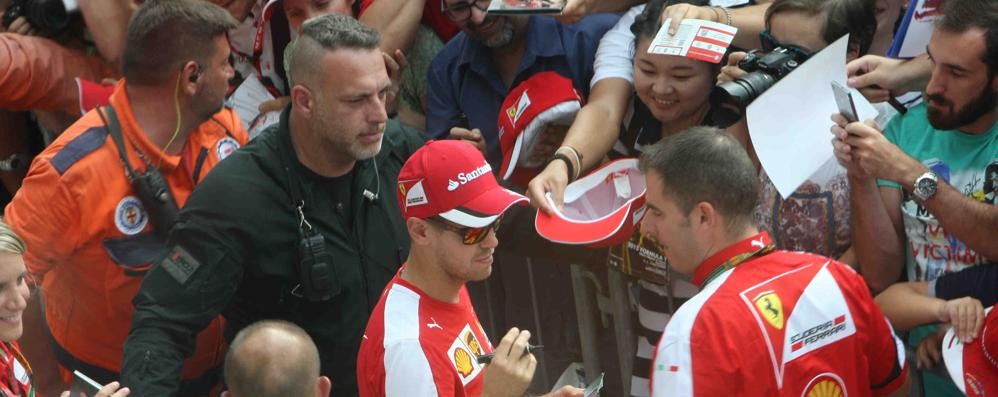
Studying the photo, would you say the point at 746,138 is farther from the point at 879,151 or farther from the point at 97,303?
the point at 97,303

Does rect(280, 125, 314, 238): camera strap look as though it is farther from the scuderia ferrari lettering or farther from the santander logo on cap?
the scuderia ferrari lettering

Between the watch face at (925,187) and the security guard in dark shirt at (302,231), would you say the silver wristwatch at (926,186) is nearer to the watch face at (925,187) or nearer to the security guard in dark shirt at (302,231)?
the watch face at (925,187)

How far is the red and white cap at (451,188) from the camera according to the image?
157 inches

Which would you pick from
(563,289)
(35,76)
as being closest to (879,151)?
(563,289)

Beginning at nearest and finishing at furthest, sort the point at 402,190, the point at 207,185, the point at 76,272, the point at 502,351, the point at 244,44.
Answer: the point at 502,351, the point at 402,190, the point at 207,185, the point at 76,272, the point at 244,44

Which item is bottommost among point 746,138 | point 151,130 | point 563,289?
point 563,289

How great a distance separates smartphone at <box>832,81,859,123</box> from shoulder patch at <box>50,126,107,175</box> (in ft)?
8.73

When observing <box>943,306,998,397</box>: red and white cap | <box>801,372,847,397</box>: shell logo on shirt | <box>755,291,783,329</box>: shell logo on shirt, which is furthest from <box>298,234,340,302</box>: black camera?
<box>943,306,998,397</box>: red and white cap

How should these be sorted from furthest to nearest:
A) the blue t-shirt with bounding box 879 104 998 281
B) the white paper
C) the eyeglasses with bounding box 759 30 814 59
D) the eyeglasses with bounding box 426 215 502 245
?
1. the white paper
2. the eyeglasses with bounding box 759 30 814 59
3. the blue t-shirt with bounding box 879 104 998 281
4. the eyeglasses with bounding box 426 215 502 245

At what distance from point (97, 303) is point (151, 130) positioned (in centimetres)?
69

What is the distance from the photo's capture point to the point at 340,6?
19.2 feet

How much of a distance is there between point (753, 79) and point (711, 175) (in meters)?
0.83

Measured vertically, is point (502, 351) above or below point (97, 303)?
above

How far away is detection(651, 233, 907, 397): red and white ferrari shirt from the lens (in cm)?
351
